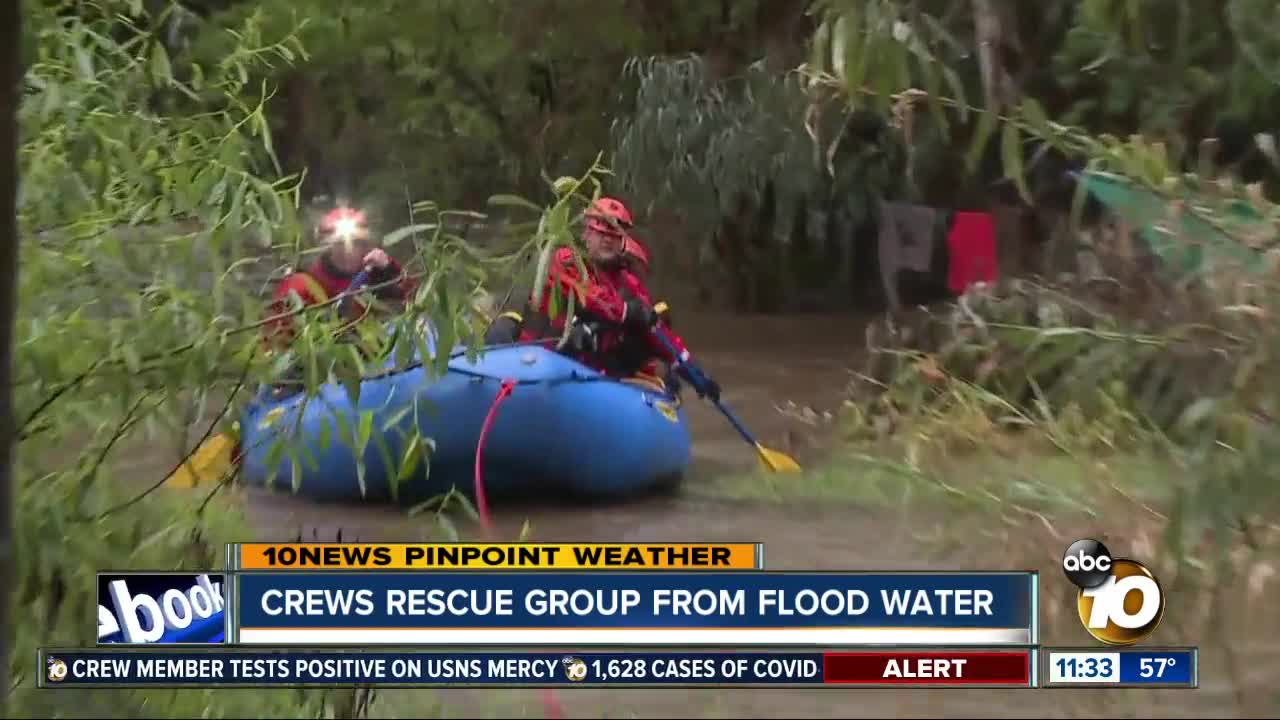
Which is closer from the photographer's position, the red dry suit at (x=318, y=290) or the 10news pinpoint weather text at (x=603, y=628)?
the red dry suit at (x=318, y=290)

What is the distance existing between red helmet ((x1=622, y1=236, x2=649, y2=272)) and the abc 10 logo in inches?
40.2

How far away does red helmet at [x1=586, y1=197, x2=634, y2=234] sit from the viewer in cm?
→ 244

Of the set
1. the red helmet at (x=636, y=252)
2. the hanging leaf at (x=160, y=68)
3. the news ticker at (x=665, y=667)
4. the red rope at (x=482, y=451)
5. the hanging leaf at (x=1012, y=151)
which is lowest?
the news ticker at (x=665, y=667)

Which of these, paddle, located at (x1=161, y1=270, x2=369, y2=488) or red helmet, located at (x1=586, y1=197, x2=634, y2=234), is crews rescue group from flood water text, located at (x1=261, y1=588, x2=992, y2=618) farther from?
red helmet, located at (x1=586, y1=197, x2=634, y2=234)

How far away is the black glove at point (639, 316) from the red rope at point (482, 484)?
0.39 metres

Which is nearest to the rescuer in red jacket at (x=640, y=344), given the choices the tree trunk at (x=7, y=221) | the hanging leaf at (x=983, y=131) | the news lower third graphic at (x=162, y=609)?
the news lower third graphic at (x=162, y=609)

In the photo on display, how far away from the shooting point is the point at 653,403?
416 cm

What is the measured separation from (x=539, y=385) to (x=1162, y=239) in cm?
220

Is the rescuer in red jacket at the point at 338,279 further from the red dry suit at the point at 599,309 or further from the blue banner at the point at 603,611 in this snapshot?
the blue banner at the point at 603,611

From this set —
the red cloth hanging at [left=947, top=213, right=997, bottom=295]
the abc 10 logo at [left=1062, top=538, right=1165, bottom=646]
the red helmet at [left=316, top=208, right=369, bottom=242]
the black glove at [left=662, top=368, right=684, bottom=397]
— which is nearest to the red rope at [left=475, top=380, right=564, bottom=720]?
the black glove at [left=662, top=368, right=684, bottom=397]

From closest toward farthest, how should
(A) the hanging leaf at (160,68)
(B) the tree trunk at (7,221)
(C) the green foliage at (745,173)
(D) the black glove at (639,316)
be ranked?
(B) the tree trunk at (7,221) → (A) the hanging leaf at (160,68) → (D) the black glove at (639,316) → (C) the green foliage at (745,173)

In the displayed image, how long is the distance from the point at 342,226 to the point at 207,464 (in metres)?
0.46

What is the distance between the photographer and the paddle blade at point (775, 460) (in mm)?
3873

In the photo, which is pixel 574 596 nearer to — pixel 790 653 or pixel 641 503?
pixel 790 653
